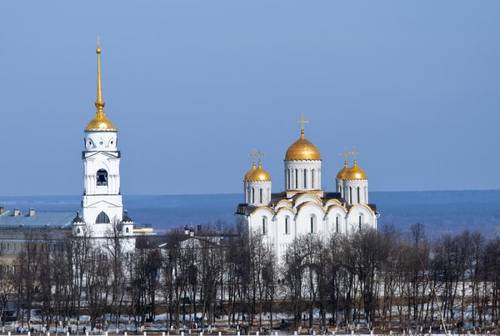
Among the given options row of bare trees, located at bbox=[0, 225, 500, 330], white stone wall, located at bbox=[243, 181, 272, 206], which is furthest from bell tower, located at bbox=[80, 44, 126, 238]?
row of bare trees, located at bbox=[0, 225, 500, 330]

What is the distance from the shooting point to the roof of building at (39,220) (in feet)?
305

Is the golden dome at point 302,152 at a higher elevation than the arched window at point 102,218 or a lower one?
higher

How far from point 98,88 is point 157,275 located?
15441 millimetres

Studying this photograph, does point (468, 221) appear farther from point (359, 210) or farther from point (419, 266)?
point (419, 266)

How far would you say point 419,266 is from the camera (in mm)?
73250

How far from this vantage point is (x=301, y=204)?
86.4m

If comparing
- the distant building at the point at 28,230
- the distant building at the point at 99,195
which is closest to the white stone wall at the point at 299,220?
the distant building at the point at 99,195

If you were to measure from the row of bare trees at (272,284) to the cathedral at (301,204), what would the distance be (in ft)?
20.0

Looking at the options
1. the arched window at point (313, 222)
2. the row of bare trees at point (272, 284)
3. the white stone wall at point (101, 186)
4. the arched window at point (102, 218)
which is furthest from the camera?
the arched window at point (102, 218)

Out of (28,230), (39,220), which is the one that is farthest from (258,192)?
(39,220)

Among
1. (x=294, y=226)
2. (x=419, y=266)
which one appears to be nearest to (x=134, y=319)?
(x=419, y=266)

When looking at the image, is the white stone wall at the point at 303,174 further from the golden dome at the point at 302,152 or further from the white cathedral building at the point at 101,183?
the white cathedral building at the point at 101,183

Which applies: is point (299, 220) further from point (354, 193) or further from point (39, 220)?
point (39, 220)

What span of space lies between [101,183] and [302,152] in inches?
375
